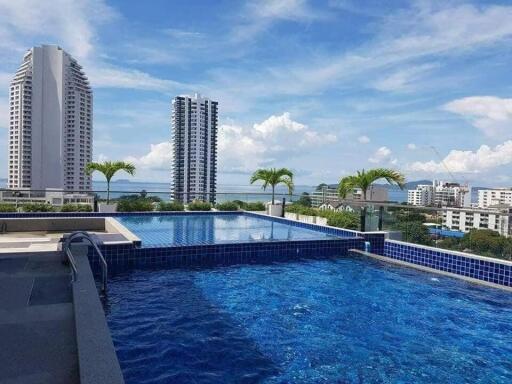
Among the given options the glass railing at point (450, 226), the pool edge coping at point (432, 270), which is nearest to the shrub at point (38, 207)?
the pool edge coping at point (432, 270)

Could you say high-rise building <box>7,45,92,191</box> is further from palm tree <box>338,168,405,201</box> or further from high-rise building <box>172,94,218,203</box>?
palm tree <box>338,168,405,201</box>

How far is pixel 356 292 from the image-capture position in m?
5.94

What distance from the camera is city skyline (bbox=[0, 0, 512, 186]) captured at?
31.9ft

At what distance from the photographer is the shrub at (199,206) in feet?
49.1

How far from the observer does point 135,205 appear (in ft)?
45.6

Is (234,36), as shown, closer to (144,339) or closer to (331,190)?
(331,190)

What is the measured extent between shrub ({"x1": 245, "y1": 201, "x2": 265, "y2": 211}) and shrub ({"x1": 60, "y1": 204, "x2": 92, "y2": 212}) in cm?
583

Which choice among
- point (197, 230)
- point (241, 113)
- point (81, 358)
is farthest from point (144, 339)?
point (241, 113)

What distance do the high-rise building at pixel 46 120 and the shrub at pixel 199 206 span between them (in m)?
41.4

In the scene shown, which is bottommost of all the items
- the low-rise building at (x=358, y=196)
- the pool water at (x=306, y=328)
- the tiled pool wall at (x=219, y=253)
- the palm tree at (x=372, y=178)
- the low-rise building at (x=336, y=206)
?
the pool water at (x=306, y=328)

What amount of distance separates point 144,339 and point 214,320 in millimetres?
900

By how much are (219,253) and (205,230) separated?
3.07 m

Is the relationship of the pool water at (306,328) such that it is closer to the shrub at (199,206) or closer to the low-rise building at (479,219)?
the low-rise building at (479,219)

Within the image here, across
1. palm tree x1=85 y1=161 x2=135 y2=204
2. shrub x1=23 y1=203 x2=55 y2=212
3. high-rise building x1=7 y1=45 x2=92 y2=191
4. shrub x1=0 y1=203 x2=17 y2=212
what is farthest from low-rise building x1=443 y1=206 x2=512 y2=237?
high-rise building x1=7 y1=45 x2=92 y2=191
